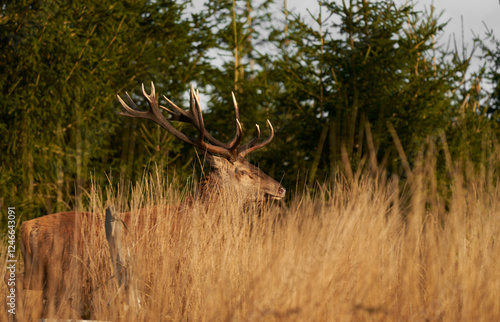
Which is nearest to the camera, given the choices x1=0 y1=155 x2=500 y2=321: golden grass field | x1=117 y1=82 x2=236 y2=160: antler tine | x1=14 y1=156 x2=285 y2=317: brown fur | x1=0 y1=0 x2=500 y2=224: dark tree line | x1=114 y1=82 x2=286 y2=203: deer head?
x1=0 y1=155 x2=500 y2=321: golden grass field

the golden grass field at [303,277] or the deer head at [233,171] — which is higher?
the deer head at [233,171]

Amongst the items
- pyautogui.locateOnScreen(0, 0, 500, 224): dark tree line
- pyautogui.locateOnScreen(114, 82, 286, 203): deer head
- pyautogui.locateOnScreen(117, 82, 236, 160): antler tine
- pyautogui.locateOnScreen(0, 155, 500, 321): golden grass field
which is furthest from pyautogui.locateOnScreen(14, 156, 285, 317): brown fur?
pyautogui.locateOnScreen(0, 0, 500, 224): dark tree line

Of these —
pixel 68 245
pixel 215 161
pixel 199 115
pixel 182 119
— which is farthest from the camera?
pixel 182 119

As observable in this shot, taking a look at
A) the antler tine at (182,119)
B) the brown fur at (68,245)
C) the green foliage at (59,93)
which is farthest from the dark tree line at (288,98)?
the brown fur at (68,245)

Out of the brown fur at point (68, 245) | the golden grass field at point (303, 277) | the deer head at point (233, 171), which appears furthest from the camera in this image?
the deer head at point (233, 171)

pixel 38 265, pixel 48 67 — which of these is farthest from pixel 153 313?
pixel 48 67

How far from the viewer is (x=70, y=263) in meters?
4.13

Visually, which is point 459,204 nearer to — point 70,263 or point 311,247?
point 311,247

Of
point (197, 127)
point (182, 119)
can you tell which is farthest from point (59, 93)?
point (197, 127)

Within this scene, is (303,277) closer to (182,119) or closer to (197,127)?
(197,127)

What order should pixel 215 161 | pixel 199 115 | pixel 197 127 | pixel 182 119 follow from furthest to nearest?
pixel 182 119 < pixel 197 127 < pixel 199 115 < pixel 215 161

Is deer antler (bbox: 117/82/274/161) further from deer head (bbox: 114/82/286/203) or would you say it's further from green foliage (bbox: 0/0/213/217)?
green foliage (bbox: 0/0/213/217)

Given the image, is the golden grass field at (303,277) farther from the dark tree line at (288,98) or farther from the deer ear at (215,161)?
the dark tree line at (288,98)

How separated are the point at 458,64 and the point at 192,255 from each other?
5922 mm
